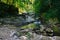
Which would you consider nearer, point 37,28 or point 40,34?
point 40,34

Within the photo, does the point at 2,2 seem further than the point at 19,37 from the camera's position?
Yes

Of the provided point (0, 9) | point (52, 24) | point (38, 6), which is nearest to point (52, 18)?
point (52, 24)

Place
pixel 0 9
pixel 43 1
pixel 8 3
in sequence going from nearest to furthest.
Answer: pixel 43 1
pixel 0 9
pixel 8 3

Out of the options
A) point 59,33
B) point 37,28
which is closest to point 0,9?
point 37,28

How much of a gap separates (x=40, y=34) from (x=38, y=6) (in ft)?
3.20

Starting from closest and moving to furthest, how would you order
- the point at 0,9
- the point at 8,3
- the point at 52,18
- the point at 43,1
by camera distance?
the point at 52,18 → the point at 43,1 → the point at 0,9 → the point at 8,3

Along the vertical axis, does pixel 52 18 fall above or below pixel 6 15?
above

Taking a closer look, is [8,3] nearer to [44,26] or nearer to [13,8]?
[13,8]

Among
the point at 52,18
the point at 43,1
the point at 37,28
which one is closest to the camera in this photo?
the point at 52,18

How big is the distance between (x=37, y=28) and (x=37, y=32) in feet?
0.99

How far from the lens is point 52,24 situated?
18.5 feet

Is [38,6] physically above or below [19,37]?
above

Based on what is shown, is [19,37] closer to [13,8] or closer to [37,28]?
[37,28]

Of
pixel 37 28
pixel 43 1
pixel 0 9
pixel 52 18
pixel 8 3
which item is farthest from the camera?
pixel 8 3
